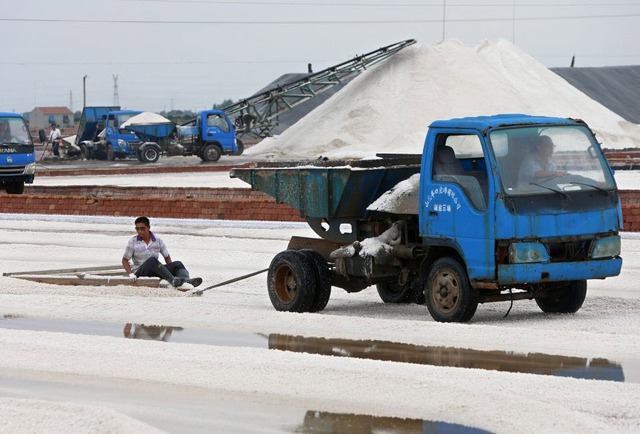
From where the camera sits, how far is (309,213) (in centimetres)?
1250

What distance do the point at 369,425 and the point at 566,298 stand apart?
489cm

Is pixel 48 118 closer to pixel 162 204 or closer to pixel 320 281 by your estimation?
pixel 162 204

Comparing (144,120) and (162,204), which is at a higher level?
(144,120)

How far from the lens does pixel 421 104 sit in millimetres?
51062

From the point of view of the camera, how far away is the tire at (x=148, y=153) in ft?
152

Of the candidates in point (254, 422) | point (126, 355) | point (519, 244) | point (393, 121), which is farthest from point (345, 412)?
point (393, 121)

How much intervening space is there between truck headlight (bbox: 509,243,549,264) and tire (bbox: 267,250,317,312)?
2.37 metres

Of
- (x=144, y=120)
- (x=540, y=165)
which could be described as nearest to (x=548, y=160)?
(x=540, y=165)

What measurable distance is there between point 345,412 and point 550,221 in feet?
12.2

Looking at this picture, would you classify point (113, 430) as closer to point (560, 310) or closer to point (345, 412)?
point (345, 412)

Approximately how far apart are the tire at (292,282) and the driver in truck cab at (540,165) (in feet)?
8.19

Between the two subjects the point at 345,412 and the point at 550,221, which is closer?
the point at 345,412

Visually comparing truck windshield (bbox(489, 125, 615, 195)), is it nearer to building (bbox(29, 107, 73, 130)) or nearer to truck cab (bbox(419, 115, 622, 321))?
truck cab (bbox(419, 115, 622, 321))

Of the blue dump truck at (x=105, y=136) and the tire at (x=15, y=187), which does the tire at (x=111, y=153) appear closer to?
the blue dump truck at (x=105, y=136)
